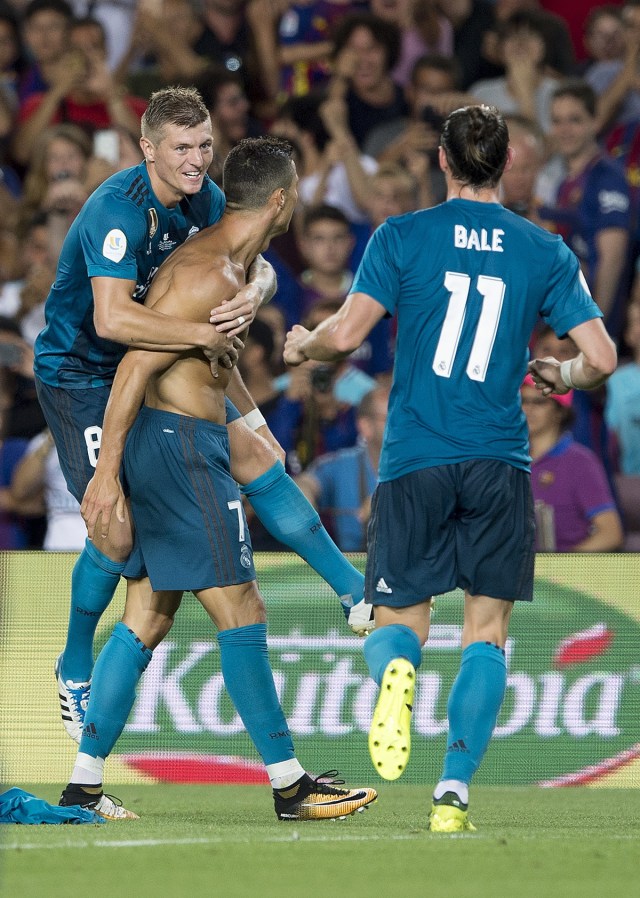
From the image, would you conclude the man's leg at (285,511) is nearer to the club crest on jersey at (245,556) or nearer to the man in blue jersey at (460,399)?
the club crest on jersey at (245,556)

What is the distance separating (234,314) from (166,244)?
556 mm

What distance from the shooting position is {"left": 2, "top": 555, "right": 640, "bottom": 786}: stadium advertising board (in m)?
6.84

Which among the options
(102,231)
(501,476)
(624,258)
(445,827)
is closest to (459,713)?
(445,827)

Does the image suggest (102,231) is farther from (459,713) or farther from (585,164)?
(585,164)

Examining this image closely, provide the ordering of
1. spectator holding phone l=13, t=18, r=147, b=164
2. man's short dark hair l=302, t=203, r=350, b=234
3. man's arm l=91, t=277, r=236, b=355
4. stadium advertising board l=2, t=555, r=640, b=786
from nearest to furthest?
1. man's arm l=91, t=277, r=236, b=355
2. stadium advertising board l=2, t=555, r=640, b=786
3. man's short dark hair l=302, t=203, r=350, b=234
4. spectator holding phone l=13, t=18, r=147, b=164

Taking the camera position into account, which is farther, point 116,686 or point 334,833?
point 116,686

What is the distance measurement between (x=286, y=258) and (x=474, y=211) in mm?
5798

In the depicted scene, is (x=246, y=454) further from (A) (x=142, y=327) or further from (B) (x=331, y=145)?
(B) (x=331, y=145)

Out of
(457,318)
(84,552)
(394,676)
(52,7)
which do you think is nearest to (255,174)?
(457,318)

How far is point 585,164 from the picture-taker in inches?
393

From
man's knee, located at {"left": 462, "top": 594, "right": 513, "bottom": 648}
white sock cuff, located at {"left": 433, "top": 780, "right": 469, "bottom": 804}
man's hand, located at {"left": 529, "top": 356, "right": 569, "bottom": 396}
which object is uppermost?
man's hand, located at {"left": 529, "top": 356, "right": 569, "bottom": 396}

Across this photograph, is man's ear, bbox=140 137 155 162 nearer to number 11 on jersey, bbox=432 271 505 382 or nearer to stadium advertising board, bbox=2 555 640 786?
number 11 on jersey, bbox=432 271 505 382

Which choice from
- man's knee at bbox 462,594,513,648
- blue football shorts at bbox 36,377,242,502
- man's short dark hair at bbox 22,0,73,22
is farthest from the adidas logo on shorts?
man's short dark hair at bbox 22,0,73,22

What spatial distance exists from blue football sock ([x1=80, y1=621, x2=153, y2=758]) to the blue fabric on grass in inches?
11.4
